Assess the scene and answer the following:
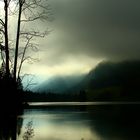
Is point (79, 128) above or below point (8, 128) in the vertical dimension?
below

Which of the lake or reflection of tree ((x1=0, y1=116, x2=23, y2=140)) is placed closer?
reflection of tree ((x1=0, y1=116, x2=23, y2=140))

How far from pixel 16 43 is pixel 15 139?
18.3ft

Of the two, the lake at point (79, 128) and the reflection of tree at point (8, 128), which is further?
the lake at point (79, 128)

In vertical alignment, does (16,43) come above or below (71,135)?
above

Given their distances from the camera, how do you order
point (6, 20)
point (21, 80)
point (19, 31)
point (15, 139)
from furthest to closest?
point (21, 80), point (19, 31), point (6, 20), point (15, 139)

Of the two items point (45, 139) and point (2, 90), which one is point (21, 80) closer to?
point (2, 90)

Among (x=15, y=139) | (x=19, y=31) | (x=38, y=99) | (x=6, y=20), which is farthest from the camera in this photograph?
(x=38, y=99)

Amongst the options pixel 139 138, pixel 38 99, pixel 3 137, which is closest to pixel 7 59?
pixel 3 137

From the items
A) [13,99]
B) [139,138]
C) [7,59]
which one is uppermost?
[7,59]

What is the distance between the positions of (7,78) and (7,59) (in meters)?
1.71

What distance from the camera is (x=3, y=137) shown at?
21.8 meters

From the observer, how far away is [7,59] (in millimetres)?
23031

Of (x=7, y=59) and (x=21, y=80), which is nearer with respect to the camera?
(x=7, y=59)

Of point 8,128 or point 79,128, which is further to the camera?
point 79,128
